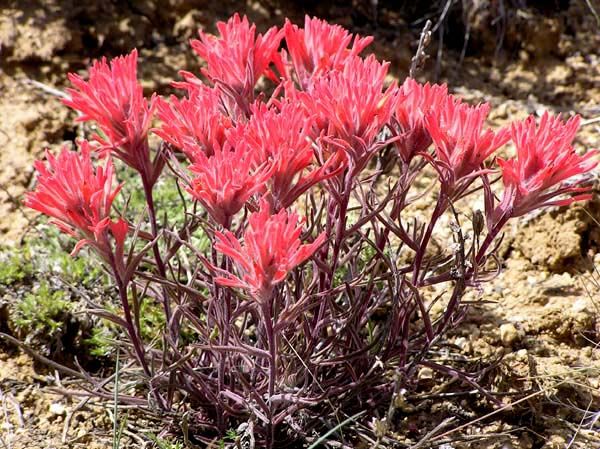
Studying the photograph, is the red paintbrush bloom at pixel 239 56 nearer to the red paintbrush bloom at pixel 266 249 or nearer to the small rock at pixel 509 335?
the red paintbrush bloom at pixel 266 249

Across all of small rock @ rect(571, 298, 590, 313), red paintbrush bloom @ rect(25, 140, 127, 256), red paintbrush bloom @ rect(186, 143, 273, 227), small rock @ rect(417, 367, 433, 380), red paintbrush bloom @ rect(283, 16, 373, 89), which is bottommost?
small rock @ rect(417, 367, 433, 380)

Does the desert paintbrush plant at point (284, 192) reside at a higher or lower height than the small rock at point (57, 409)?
higher

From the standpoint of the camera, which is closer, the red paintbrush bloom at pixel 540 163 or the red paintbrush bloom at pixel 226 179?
the red paintbrush bloom at pixel 226 179

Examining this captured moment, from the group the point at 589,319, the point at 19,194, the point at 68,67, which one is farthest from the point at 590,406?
the point at 68,67

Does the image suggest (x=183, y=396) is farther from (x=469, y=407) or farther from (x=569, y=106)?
(x=569, y=106)

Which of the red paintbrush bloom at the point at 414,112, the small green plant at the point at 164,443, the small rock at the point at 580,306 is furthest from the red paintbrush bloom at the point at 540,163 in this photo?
the small green plant at the point at 164,443

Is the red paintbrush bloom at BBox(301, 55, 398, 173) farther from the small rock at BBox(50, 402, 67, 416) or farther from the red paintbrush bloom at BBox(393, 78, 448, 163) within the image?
the small rock at BBox(50, 402, 67, 416)

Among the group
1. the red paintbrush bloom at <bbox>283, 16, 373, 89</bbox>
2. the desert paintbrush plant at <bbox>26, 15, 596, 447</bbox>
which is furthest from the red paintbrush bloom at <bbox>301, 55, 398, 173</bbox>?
the red paintbrush bloom at <bbox>283, 16, 373, 89</bbox>
